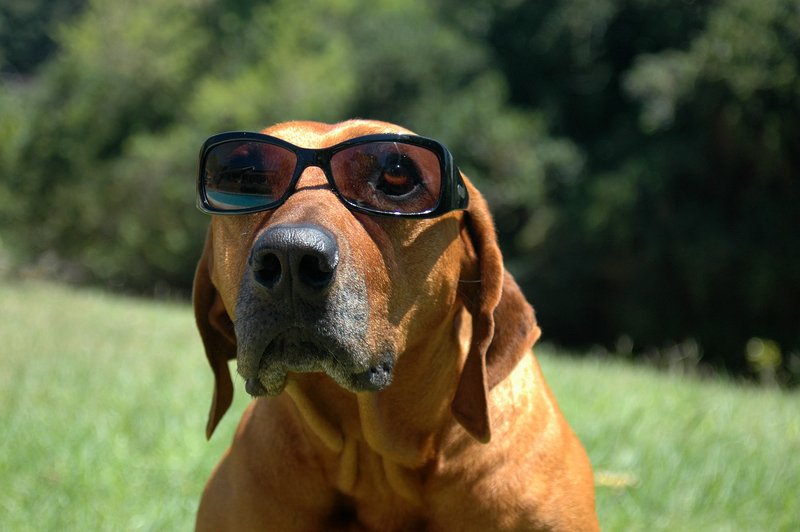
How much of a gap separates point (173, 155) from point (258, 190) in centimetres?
1945

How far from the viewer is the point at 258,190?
2.01 m

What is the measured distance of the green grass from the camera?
3135mm

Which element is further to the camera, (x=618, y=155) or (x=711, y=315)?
(x=618, y=155)

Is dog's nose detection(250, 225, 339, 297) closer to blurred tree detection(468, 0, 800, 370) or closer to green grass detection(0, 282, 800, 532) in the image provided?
green grass detection(0, 282, 800, 532)

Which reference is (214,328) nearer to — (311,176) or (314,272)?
(311,176)

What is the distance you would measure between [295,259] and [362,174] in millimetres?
484

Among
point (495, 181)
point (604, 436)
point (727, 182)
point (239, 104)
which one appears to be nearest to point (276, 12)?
point (239, 104)

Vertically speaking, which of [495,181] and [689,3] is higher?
[689,3]

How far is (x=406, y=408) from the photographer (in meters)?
2.09

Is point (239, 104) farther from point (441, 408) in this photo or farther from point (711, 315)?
point (441, 408)

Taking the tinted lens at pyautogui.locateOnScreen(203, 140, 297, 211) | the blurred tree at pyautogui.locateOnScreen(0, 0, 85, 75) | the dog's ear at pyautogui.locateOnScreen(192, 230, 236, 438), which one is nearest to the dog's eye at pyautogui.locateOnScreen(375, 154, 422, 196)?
the tinted lens at pyautogui.locateOnScreen(203, 140, 297, 211)

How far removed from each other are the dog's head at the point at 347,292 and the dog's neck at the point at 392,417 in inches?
2.3

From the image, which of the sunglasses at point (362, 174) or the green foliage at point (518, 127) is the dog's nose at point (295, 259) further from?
the green foliage at point (518, 127)

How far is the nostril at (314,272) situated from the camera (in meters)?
1.60
